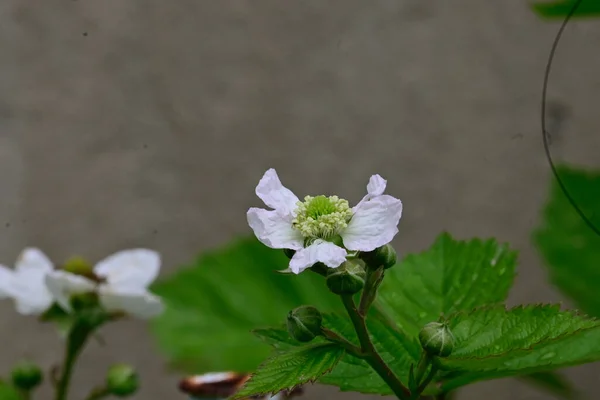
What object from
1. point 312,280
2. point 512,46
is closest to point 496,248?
point 312,280

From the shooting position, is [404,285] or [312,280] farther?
[312,280]

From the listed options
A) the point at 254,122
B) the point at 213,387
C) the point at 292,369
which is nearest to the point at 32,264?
the point at 213,387

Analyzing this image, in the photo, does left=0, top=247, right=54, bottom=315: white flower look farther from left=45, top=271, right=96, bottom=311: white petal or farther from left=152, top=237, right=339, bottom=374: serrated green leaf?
left=152, top=237, right=339, bottom=374: serrated green leaf

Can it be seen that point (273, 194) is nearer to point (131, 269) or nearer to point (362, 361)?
point (362, 361)

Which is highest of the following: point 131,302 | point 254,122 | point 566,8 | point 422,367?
point 254,122

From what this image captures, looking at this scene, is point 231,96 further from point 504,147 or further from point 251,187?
point 504,147

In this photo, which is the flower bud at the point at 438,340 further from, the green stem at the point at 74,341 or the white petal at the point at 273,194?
the green stem at the point at 74,341

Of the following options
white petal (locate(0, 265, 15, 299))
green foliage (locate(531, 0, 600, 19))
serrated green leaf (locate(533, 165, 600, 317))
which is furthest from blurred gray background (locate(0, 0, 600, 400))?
white petal (locate(0, 265, 15, 299))
